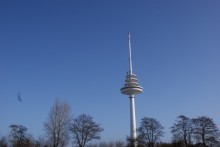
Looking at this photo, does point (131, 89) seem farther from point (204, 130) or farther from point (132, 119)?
point (204, 130)

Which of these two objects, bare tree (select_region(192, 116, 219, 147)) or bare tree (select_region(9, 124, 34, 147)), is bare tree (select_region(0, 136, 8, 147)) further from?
bare tree (select_region(192, 116, 219, 147))

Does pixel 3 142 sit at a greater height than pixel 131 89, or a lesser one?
lesser

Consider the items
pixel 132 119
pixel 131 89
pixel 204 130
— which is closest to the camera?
pixel 204 130

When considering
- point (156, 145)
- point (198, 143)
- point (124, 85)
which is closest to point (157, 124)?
point (156, 145)

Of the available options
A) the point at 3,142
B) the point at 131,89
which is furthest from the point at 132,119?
the point at 3,142

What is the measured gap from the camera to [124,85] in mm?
109875

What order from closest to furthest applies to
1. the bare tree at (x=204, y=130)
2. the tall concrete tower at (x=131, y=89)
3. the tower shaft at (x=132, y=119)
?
the bare tree at (x=204, y=130) → the tower shaft at (x=132, y=119) → the tall concrete tower at (x=131, y=89)

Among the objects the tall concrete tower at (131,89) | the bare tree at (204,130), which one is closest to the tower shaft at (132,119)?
the tall concrete tower at (131,89)

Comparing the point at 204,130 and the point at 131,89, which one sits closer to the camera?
the point at 204,130

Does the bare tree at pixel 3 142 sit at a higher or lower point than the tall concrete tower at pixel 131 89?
lower

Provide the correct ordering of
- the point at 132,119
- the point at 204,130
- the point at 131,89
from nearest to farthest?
the point at 204,130, the point at 132,119, the point at 131,89

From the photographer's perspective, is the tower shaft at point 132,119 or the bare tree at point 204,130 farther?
the tower shaft at point 132,119

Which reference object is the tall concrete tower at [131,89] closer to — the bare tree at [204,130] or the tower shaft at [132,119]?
the tower shaft at [132,119]

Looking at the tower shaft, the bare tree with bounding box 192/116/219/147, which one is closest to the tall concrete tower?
the tower shaft
